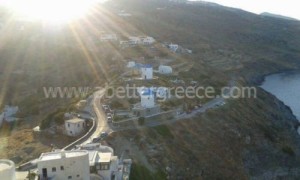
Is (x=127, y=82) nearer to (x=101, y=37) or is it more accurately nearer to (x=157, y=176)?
(x=157, y=176)

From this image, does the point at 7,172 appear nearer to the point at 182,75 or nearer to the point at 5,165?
the point at 5,165

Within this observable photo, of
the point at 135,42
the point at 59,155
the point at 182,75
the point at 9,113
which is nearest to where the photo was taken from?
the point at 59,155

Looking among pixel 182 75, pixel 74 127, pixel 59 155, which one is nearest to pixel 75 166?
pixel 59 155

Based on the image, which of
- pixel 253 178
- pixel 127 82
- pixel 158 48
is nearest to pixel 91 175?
pixel 253 178

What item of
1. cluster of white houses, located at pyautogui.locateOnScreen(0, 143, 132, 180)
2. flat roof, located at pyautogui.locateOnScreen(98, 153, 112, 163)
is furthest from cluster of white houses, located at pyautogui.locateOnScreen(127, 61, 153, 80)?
cluster of white houses, located at pyautogui.locateOnScreen(0, 143, 132, 180)

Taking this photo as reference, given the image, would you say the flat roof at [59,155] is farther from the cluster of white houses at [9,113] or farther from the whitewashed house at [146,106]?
the cluster of white houses at [9,113]

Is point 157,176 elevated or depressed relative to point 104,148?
depressed
